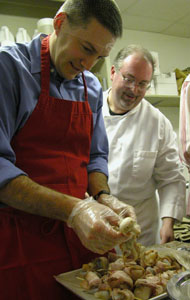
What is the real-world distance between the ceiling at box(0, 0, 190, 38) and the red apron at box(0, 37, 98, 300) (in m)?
1.71

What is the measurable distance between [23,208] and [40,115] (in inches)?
12.2

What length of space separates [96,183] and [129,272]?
37 cm

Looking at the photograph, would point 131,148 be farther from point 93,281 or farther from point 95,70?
point 95,70

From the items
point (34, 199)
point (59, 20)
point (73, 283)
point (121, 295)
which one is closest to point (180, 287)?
point (121, 295)

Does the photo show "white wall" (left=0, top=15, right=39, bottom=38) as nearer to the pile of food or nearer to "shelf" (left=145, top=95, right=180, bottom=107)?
"shelf" (left=145, top=95, right=180, bottom=107)

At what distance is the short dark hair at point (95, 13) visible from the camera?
98 cm

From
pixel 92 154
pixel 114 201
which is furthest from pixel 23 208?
pixel 92 154

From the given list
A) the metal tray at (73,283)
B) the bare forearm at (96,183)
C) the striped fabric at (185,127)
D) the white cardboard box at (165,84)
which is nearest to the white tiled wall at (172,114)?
the white cardboard box at (165,84)

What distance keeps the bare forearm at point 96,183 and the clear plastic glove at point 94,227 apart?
0.31 m

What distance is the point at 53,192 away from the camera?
0.92 metres

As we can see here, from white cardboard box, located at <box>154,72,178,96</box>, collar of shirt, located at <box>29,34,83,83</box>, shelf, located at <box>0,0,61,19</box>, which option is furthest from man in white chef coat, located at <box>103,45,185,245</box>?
white cardboard box, located at <box>154,72,178,96</box>

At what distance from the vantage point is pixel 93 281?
941 mm

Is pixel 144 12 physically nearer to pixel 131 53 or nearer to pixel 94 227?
pixel 131 53

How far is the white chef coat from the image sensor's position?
5.76ft
